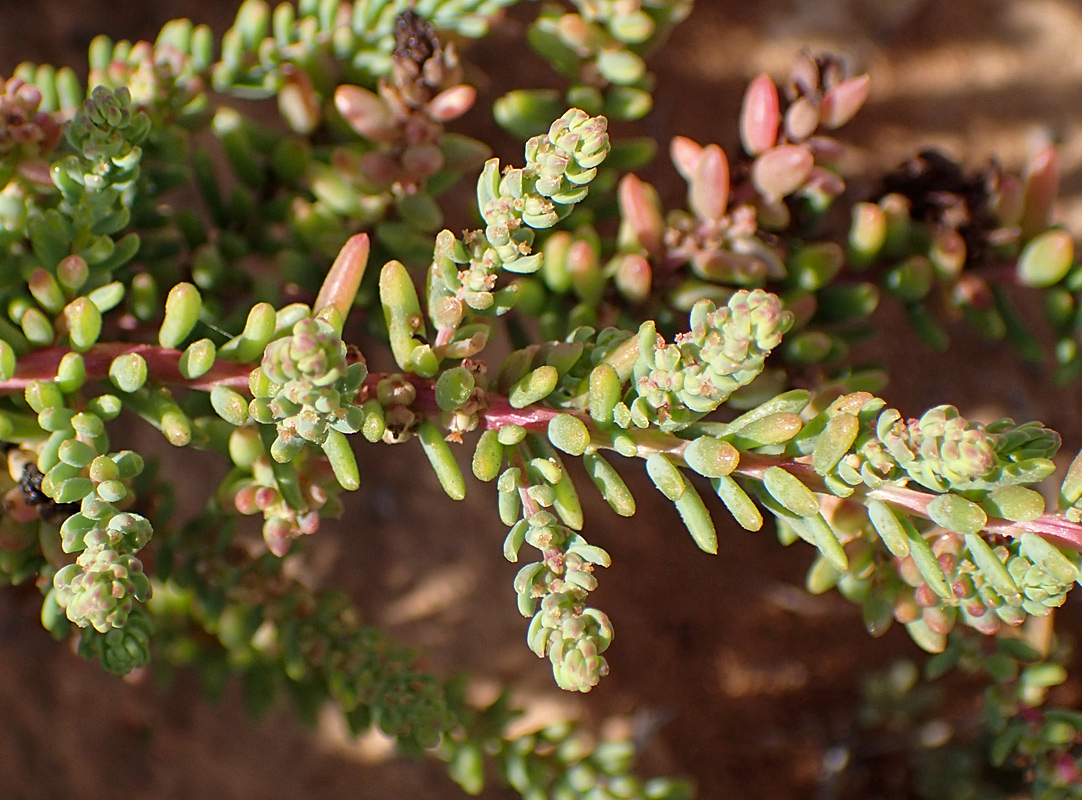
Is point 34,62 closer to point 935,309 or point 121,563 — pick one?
point 121,563

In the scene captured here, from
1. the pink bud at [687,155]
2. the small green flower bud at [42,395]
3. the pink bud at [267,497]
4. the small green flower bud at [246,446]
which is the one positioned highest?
the small green flower bud at [42,395]

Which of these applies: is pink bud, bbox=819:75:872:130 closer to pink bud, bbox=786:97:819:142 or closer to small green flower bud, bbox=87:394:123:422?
pink bud, bbox=786:97:819:142

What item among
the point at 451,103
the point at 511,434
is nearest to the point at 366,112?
the point at 451,103

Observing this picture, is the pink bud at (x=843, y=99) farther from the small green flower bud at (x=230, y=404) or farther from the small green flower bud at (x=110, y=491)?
the small green flower bud at (x=110, y=491)

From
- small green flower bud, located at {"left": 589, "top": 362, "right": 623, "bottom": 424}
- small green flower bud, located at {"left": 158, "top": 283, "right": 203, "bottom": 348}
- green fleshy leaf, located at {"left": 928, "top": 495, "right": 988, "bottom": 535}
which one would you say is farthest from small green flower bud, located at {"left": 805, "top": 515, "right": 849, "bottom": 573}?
small green flower bud, located at {"left": 158, "top": 283, "right": 203, "bottom": 348}

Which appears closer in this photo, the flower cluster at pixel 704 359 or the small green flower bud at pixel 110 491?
the flower cluster at pixel 704 359

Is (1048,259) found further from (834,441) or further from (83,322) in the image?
(83,322)

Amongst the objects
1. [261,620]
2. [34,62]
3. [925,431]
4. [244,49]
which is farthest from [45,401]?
[34,62]

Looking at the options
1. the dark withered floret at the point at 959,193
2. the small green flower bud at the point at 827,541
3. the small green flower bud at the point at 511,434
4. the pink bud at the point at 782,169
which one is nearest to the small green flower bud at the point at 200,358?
the small green flower bud at the point at 511,434
